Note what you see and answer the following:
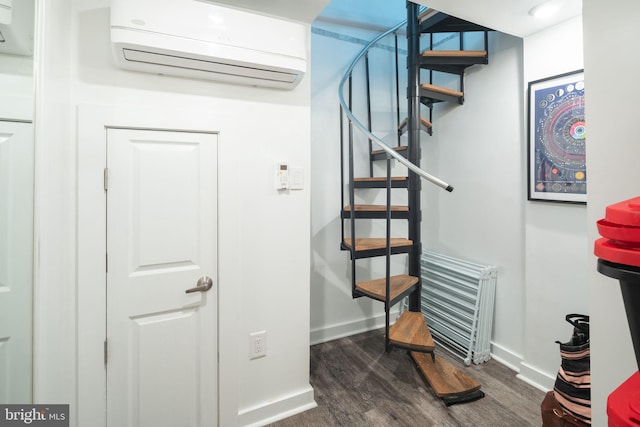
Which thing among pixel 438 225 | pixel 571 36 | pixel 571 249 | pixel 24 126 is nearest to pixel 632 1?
pixel 571 36

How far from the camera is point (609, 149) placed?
3.13ft

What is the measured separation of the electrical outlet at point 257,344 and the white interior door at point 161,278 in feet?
0.70

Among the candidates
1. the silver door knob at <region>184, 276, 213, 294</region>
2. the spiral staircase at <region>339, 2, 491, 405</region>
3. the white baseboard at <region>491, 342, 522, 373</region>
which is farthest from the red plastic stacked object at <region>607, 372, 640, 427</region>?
the white baseboard at <region>491, 342, 522, 373</region>

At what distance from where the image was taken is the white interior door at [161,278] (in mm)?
1493

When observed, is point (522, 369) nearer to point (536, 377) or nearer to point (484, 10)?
point (536, 377)

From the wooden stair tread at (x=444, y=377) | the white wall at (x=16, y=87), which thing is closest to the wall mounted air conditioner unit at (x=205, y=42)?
the white wall at (x=16, y=87)

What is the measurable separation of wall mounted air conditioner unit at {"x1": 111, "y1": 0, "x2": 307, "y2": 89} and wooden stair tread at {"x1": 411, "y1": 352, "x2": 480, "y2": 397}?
2.14m

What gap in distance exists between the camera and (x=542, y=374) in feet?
6.95

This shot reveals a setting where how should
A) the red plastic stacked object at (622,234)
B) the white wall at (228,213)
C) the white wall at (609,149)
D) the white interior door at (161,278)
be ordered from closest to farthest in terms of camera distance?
the red plastic stacked object at (622,234)
the white wall at (609,149)
the white wall at (228,213)
the white interior door at (161,278)

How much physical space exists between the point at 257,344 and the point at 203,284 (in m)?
0.50

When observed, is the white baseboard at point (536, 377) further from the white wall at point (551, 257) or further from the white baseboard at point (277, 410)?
the white baseboard at point (277, 410)

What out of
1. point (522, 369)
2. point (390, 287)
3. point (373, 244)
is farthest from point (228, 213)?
point (522, 369)

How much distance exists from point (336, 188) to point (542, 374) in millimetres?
2075

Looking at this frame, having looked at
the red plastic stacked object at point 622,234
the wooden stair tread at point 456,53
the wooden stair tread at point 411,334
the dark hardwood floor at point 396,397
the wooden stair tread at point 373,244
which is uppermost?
the wooden stair tread at point 456,53
